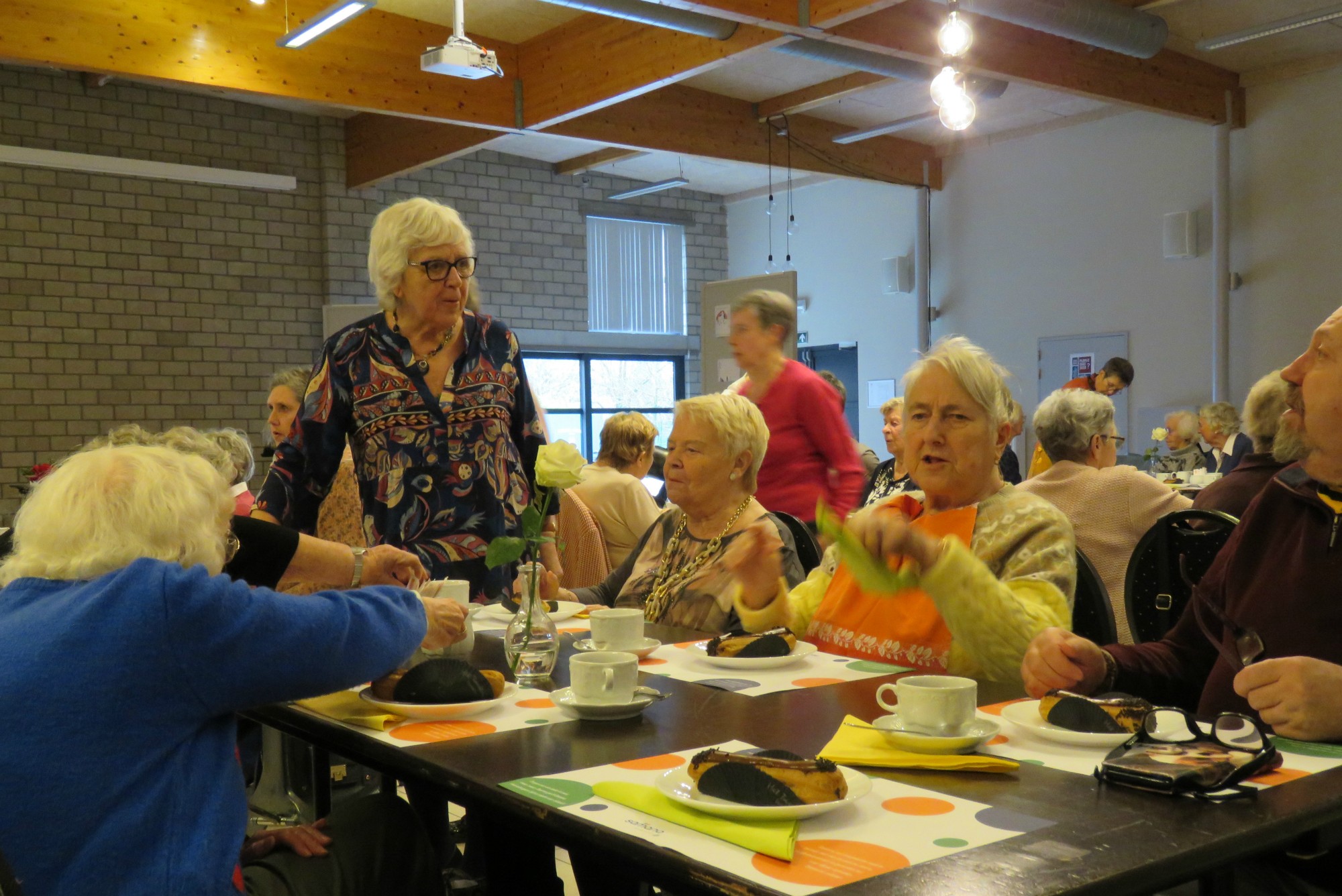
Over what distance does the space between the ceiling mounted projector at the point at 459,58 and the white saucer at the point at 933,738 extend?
4502 mm

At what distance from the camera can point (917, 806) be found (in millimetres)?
1193

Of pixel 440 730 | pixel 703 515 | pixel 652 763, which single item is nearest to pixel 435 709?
pixel 440 730

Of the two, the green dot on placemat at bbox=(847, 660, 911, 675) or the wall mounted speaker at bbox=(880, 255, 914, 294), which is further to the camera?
the wall mounted speaker at bbox=(880, 255, 914, 294)

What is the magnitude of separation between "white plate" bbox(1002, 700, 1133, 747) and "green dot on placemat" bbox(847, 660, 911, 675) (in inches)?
15.7

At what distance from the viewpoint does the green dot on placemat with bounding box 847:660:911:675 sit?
1.94 meters

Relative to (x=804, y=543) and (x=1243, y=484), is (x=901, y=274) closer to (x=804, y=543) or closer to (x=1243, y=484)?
(x=1243, y=484)

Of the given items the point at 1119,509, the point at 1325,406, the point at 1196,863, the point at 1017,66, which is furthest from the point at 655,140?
the point at 1196,863

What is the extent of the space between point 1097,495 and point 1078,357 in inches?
267

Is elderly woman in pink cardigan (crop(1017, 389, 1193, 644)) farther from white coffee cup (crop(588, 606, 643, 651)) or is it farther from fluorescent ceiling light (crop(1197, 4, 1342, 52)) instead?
fluorescent ceiling light (crop(1197, 4, 1342, 52))

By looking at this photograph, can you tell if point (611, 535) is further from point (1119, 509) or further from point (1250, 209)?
point (1250, 209)

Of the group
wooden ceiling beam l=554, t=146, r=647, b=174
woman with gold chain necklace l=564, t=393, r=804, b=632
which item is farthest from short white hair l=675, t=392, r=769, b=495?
wooden ceiling beam l=554, t=146, r=647, b=174

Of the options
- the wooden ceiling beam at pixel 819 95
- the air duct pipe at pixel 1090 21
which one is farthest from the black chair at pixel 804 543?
the wooden ceiling beam at pixel 819 95

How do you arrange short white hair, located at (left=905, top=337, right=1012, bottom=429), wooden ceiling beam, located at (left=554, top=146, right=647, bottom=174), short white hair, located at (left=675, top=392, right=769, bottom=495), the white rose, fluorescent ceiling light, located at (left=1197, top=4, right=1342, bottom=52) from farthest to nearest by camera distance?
wooden ceiling beam, located at (left=554, top=146, right=647, bottom=174)
fluorescent ceiling light, located at (left=1197, top=4, right=1342, bottom=52)
short white hair, located at (left=675, top=392, right=769, bottom=495)
short white hair, located at (left=905, top=337, right=1012, bottom=429)
the white rose

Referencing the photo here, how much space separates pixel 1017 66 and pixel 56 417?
6.99m
